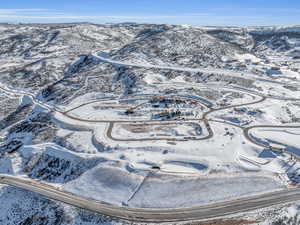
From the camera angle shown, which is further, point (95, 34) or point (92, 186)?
point (95, 34)

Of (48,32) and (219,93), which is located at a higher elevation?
(48,32)

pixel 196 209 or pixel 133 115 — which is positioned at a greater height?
pixel 133 115

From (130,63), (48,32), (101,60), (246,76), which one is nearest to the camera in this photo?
(246,76)

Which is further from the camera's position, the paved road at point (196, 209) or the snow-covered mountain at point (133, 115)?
the snow-covered mountain at point (133, 115)

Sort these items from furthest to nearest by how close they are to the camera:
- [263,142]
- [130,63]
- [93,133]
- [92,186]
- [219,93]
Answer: [130,63]
[219,93]
[93,133]
[263,142]
[92,186]

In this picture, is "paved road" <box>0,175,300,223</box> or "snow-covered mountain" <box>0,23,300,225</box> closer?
"paved road" <box>0,175,300,223</box>

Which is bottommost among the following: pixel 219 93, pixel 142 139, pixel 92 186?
pixel 92 186

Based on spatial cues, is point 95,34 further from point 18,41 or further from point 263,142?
point 263,142

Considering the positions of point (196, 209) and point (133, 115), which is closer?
point (196, 209)

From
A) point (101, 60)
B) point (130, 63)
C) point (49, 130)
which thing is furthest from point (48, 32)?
point (49, 130)

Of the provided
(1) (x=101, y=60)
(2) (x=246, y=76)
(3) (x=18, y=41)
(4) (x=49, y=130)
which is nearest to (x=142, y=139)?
(4) (x=49, y=130)
